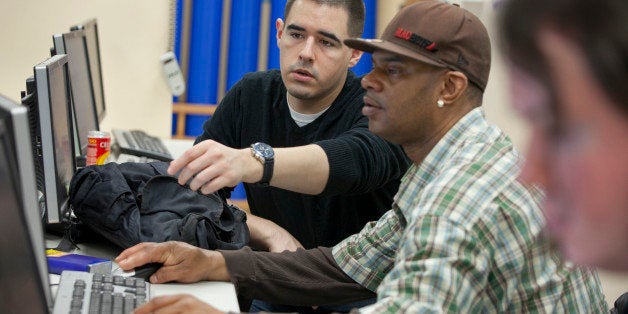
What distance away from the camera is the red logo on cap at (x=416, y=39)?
65.2 inches

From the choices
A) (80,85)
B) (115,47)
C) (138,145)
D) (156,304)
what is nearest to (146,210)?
(156,304)

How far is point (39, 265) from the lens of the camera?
1138 millimetres

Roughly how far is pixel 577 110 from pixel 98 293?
1.10 meters

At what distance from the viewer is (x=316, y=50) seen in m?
2.46

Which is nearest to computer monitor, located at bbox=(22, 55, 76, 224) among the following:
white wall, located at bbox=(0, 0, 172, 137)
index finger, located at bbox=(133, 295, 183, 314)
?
index finger, located at bbox=(133, 295, 183, 314)

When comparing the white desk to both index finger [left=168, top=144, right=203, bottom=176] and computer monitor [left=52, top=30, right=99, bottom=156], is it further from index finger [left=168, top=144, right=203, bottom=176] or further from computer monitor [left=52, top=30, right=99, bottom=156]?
computer monitor [left=52, top=30, right=99, bottom=156]

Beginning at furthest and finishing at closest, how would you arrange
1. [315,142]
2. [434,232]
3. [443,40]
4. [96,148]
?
[96,148]
[315,142]
[443,40]
[434,232]

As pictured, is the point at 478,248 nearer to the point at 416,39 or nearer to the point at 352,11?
the point at 416,39

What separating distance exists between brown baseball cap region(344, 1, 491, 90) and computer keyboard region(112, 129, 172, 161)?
1.65 m

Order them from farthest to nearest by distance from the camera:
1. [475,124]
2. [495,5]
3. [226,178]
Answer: [226,178]
[475,124]
[495,5]

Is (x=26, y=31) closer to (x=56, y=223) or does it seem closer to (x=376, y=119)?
(x=56, y=223)

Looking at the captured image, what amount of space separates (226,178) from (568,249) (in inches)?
43.8

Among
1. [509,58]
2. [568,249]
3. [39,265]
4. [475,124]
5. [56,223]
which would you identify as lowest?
[56,223]

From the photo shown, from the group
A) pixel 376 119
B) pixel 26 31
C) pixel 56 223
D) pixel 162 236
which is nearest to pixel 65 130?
pixel 56 223
